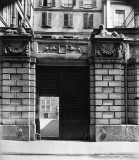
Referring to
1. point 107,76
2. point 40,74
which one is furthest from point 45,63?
point 107,76

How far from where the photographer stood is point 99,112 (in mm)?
13641

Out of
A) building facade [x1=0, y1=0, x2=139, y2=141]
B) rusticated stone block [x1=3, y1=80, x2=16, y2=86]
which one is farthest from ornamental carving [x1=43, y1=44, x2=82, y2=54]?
rusticated stone block [x1=3, y1=80, x2=16, y2=86]

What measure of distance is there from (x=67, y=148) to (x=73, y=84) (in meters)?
3.80

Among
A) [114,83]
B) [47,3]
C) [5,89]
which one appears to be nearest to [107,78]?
[114,83]

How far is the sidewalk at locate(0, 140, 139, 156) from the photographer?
1095 cm

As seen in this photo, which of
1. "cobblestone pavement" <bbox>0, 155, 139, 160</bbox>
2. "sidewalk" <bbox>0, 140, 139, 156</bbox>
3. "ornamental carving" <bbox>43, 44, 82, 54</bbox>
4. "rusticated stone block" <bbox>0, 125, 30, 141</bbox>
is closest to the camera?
"cobblestone pavement" <bbox>0, 155, 139, 160</bbox>

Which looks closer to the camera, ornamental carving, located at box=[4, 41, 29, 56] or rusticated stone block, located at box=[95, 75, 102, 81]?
ornamental carving, located at box=[4, 41, 29, 56]

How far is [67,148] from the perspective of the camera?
38.8ft

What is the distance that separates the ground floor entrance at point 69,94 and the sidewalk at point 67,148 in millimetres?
1079

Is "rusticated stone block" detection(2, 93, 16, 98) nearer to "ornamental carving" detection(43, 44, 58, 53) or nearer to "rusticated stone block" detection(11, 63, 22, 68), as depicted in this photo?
"rusticated stone block" detection(11, 63, 22, 68)

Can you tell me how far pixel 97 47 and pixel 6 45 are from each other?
465cm

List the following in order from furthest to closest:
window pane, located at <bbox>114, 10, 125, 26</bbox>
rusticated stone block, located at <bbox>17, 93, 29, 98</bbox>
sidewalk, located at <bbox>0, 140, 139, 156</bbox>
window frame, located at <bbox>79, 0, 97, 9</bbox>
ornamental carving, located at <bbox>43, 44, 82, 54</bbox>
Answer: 1. window frame, located at <bbox>79, 0, 97, 9</bbox>
2. window pane, located at <bbox>114, 10, 125, 26</bbox>
3. ornamental carving, located at <bbox>43, 44, 82, 54</bbox>
4. rusticated stone block, located at <bbox>17, 93, 29, 98</bbox>
5. sidewalk, located at <bbox>0, 140, 139, 156</bbox>

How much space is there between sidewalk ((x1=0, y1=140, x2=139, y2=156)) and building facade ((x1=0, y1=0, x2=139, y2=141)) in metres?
0.79

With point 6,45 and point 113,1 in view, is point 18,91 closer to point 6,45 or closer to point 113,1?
point 6,45
